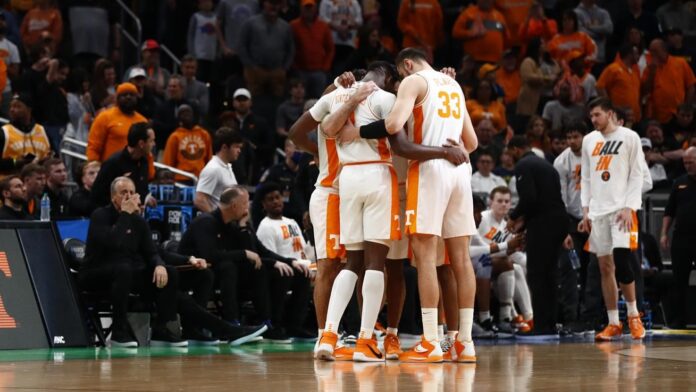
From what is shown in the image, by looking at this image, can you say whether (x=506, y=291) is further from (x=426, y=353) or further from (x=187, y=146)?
(x=426, y=353)

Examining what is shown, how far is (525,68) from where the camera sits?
20453 mm

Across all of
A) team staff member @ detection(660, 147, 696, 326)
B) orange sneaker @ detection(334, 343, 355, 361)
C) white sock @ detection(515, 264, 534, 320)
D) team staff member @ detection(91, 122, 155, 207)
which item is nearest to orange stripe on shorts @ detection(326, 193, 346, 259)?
orange sneaker @ detection(334, 343, 355, 361)

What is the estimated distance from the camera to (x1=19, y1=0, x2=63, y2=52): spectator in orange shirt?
18.6 meters

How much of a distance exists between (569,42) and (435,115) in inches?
480

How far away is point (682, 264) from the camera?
15867mm

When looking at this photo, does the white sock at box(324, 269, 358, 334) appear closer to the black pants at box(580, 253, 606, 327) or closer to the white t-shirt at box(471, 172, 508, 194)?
the black pants at box(580, 253, 606, 327)

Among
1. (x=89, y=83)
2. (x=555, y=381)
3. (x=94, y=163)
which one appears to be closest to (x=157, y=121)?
(x=89, y=83)

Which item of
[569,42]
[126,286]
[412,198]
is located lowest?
[126,286]

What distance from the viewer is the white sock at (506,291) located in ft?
48.5

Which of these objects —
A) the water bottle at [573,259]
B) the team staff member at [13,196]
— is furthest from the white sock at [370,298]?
the water bottle at [573,259]

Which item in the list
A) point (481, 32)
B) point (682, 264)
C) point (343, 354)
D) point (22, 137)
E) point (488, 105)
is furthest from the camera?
point (481, 32)

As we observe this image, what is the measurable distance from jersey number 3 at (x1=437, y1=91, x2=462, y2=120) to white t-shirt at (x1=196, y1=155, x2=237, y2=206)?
4702 millimetres

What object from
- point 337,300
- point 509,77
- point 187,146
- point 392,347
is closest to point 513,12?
point 509,77

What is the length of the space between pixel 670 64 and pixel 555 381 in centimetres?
1454
